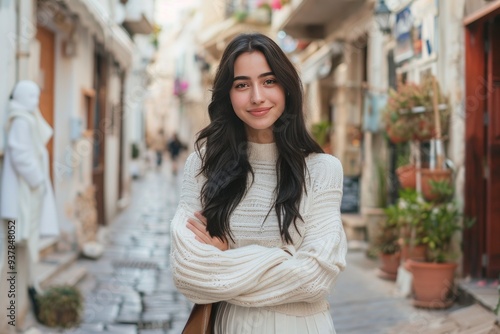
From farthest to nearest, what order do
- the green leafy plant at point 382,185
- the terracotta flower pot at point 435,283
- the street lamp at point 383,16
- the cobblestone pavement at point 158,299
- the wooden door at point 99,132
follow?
the wooden door at point 99,132, the green leafy plant at point 382,185, the street lamp at point 383,16, the terracotta flower pot at point 435,283, the cobblestone pavement at point 158,299

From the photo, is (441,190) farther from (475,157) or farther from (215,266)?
(215,266)

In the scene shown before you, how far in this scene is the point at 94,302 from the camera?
656cm

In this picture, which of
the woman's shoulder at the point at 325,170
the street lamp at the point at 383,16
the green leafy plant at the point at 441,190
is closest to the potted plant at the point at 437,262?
the green leafy plant at the point at 441,190

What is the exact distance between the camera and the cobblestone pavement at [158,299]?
5742 mm

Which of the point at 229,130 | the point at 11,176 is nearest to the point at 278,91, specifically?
the point at 229,130

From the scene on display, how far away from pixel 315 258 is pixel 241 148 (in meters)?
0.45

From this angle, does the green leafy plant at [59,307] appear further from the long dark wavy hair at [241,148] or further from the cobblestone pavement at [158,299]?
the long dark wavy hair at [241,148]

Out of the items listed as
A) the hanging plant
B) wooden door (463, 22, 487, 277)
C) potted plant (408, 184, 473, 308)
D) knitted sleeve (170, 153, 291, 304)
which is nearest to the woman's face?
knitted sleeve (170, 153, 291, 304)

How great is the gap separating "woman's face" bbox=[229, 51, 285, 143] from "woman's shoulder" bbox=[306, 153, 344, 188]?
19cm

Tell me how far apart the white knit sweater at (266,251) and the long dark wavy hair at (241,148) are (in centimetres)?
3

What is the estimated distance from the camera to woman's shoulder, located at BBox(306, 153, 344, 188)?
82.7 inches

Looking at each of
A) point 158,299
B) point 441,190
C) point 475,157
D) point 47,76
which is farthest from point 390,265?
point 47,76

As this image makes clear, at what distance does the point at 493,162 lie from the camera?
6.39 meters

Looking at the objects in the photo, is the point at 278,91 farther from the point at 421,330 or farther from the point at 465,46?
the point at 465,46
